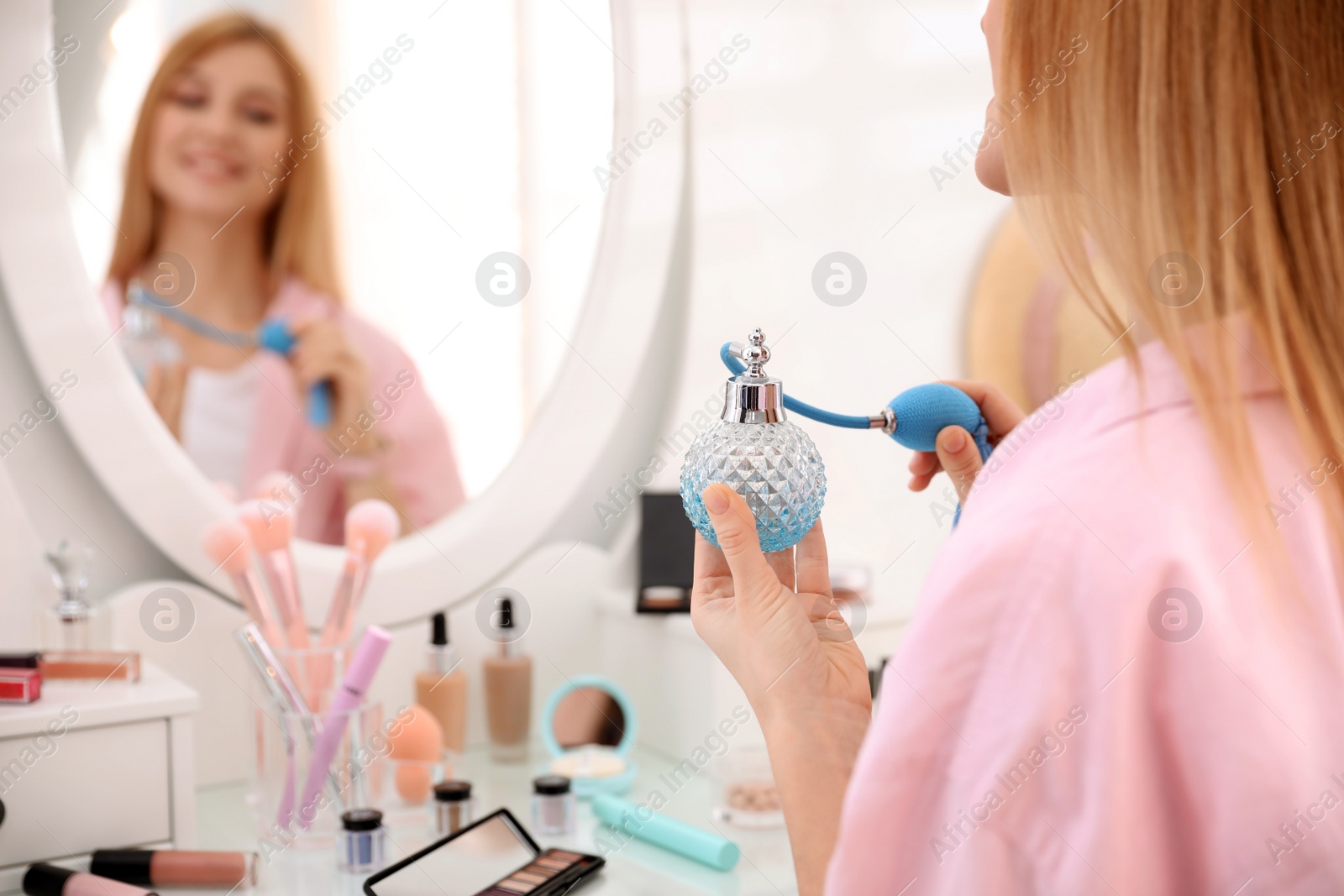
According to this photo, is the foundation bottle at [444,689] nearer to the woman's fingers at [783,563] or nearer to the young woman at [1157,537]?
the woman's fingers at [783,563]

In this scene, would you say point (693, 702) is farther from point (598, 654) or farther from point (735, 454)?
point (735, 454)

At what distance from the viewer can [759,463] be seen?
582 millimetres

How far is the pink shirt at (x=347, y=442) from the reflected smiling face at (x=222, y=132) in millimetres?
100

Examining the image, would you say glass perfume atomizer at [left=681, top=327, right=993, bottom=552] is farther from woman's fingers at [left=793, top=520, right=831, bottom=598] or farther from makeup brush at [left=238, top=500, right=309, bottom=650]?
makeup brush at [left=238, top=500, right=309, bottom=650]

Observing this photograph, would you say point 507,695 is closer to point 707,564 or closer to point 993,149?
point 707,564

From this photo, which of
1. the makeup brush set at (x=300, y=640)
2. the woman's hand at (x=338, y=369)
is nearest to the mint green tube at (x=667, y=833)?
the makeup brush set at (x=300, y=640)

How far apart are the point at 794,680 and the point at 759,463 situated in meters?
0.12

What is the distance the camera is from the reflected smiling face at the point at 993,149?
506 millimetres

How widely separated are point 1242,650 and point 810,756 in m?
0.22

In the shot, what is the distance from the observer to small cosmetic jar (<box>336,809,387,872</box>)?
2.71 feet

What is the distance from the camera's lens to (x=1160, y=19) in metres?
0.40

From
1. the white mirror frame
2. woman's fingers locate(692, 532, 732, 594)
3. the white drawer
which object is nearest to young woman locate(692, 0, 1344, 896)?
woman's fingers locate(692, 532, 732, 594)

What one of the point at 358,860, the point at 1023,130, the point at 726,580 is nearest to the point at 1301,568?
the point at 1023,130

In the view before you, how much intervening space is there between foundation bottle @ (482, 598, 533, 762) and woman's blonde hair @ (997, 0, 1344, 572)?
0.79 m
